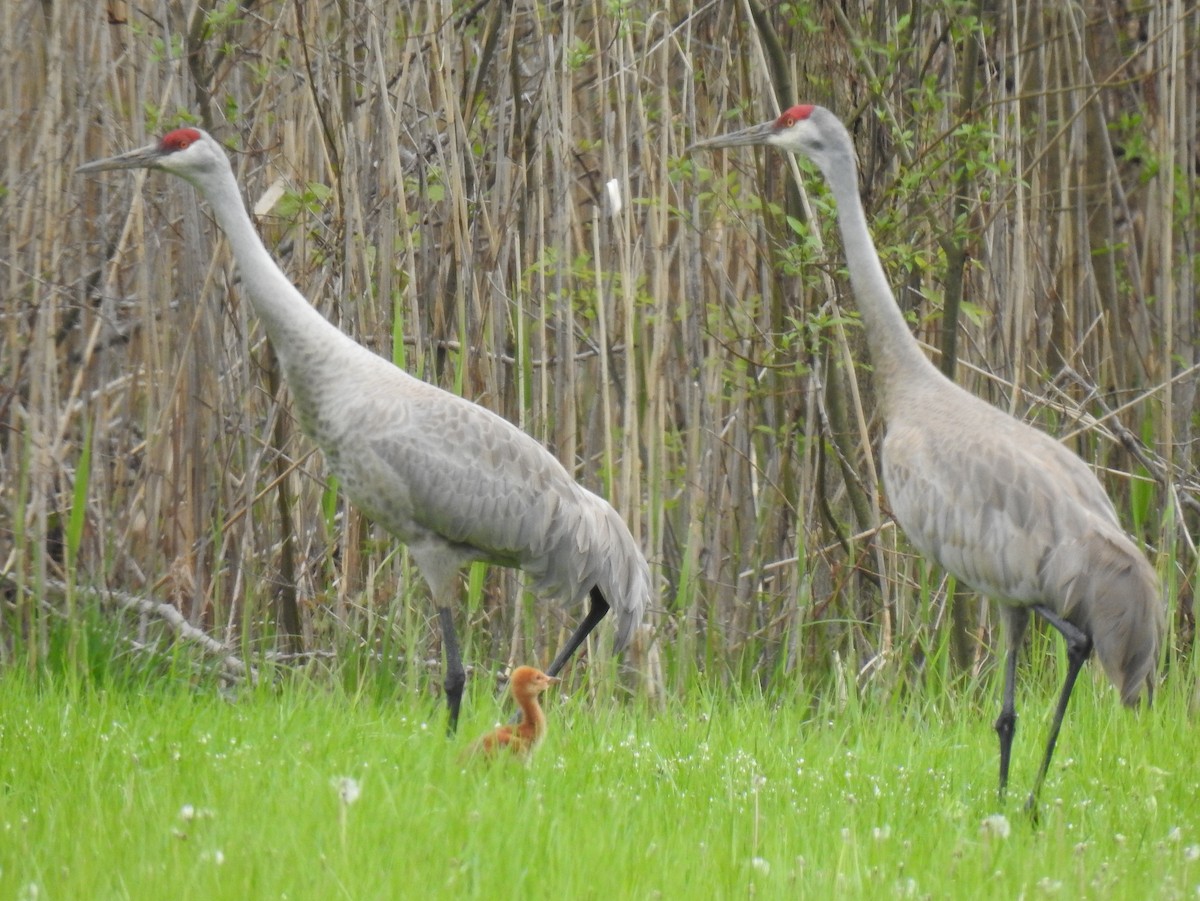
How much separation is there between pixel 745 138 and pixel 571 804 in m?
2.29

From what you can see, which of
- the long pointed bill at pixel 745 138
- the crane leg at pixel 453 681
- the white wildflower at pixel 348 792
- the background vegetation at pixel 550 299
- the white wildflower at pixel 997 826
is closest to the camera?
the white wildflower at pixel 348 792

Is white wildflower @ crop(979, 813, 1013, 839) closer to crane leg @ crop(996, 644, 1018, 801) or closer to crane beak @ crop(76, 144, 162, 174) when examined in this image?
crane leg @ crop(996, 644, 1018, 801)

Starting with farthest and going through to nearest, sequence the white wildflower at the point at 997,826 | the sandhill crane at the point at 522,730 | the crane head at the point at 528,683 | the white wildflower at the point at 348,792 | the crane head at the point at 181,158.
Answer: the crane head at the point at 181,158 → the crane head at the point at 528,683 → the sandhill crane at the point at 522,730 → the white wildflower at the point at 997,826 → the white wildflower at the point at 348,792

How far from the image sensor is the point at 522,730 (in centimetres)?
389

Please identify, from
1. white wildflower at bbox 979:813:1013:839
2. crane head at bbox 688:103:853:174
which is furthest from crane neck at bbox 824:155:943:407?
white wildflower at bbox 979:813:1013:839

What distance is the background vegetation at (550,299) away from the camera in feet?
16.8

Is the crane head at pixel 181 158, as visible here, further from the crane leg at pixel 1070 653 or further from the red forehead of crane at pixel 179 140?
the crane leg at pixel 1070 653

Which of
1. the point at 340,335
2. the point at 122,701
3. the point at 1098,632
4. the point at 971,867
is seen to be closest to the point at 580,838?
the point at 971,867

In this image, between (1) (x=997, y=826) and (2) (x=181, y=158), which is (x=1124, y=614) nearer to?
(1) (x=997, y=826)

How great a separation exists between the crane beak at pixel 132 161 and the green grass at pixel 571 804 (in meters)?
1.51

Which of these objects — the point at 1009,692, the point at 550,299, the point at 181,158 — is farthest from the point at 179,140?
the point at 1009,692

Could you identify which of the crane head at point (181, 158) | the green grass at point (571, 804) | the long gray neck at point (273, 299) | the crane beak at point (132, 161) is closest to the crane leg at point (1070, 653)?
the green grass at point (571, 804)

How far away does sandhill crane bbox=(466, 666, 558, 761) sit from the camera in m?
3.73

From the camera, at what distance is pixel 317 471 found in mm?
5863
